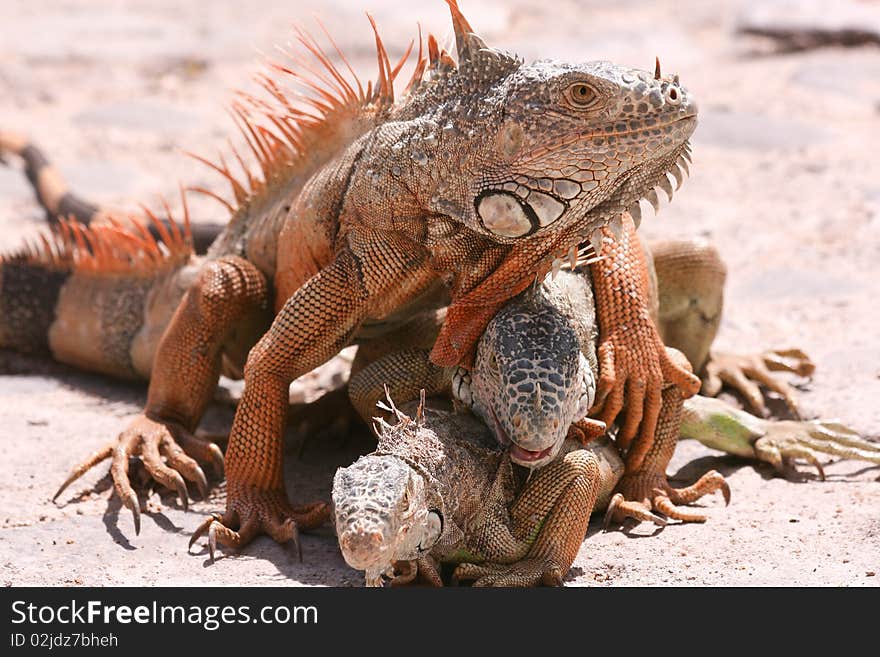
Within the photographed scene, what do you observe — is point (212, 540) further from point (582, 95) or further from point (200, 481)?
point (582, 95)

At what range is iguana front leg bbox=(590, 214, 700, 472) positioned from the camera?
192 inches

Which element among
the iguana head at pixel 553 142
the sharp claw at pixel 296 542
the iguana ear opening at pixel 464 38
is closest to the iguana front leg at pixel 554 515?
the sharp claw at pixel 296 542

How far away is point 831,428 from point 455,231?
1.87m

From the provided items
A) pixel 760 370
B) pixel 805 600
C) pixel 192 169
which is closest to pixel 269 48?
pixel 192 169

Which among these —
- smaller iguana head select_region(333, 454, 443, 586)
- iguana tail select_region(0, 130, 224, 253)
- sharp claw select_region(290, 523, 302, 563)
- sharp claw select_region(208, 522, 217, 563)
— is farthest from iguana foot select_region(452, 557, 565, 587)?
iguana tail select_region(0, 130, 224, 253)

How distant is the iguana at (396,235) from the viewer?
13.4 ft

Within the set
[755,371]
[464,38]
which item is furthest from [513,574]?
[755,371]

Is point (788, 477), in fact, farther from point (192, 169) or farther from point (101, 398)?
point (192, 169)

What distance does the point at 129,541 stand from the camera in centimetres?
478

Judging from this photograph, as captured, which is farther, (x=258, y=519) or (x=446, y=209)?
(x=258, y=519)

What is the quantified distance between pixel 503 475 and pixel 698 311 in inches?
69.1

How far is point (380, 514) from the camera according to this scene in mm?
3621

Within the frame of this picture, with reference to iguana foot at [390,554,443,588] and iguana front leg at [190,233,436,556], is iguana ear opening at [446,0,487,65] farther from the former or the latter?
iguana foot at [390,554,443,588]

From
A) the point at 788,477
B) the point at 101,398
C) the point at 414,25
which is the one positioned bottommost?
the point at 101,398
